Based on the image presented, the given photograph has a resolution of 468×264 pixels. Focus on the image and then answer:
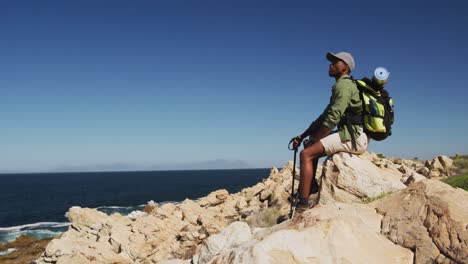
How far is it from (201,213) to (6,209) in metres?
64.2

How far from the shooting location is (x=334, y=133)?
27.1 feet

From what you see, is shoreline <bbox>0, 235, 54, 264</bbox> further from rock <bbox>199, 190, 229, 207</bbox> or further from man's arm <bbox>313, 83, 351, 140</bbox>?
man's arm <bbox>313, 83, 351, 140</bbox>

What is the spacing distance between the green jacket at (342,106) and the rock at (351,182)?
1.76 metres

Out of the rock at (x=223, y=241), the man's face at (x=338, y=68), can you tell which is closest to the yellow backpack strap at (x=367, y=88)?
the man's face at (x=338, y=68)

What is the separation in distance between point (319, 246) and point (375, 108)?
11.9 ft

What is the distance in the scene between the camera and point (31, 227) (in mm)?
49906

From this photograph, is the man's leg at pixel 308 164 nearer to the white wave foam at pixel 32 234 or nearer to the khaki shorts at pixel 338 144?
the khaki shorts at pixel 338 144

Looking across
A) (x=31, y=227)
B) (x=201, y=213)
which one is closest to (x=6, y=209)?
(x=31, y=227)

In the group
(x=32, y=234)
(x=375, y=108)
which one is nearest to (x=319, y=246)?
(x=375, y=108)

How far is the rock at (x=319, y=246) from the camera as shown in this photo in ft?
17.2

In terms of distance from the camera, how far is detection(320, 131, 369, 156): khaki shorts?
26.5ft

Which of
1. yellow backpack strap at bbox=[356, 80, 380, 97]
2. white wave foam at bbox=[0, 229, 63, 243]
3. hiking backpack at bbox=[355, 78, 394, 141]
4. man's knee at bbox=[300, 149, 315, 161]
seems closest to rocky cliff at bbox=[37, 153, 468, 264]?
man's knee at bbox=[300, 149, 315, 161]

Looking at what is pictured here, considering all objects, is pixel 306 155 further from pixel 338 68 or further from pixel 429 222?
pixel 429 222

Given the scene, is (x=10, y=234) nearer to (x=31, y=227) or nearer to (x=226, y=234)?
(x=31, y=227)
